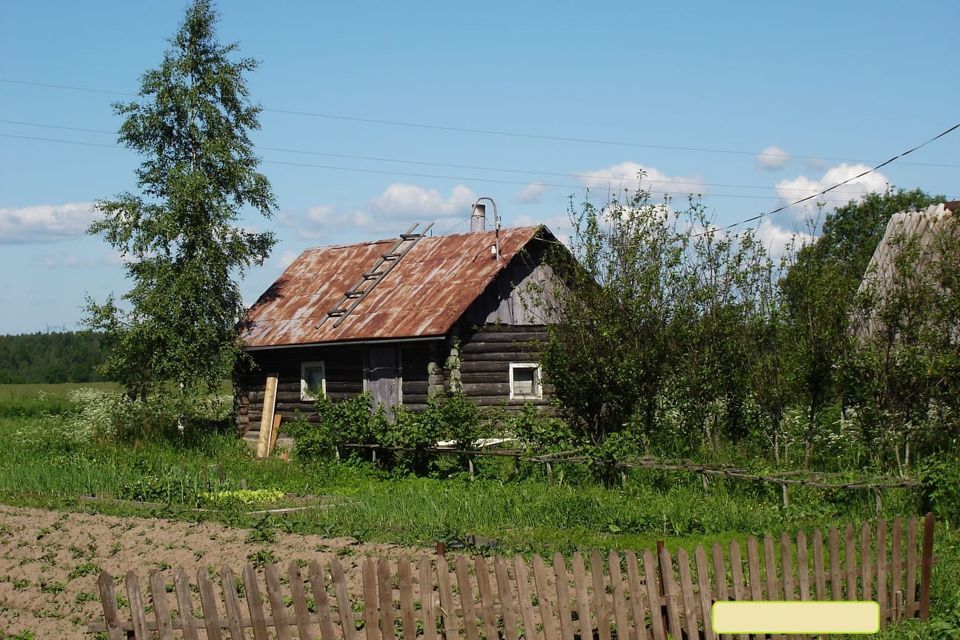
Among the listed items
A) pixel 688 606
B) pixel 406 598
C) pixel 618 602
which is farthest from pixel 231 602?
pixel 688 606

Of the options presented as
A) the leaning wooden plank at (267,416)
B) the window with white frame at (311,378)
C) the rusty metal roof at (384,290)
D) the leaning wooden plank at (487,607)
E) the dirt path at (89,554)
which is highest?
the rusty metal roof at (384,290)

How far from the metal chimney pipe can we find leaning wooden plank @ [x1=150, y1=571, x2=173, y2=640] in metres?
21.3

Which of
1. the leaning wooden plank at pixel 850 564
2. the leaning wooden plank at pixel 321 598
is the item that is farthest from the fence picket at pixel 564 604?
the leaning wooden plank at pixel 850 564

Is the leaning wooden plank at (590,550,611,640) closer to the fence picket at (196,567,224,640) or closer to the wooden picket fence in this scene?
the wooden picket fence

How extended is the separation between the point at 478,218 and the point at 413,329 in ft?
18.8

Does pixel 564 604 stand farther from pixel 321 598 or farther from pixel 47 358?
pixel 47 358

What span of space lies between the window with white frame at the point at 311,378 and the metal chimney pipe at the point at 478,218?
5391 millimetres

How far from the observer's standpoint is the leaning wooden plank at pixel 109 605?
697cm

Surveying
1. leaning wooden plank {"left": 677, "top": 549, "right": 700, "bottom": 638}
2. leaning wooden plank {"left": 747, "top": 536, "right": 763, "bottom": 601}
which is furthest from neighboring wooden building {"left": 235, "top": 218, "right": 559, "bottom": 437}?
leaning wooden plank {"left": 677, "top": 549, "right": 700, "bottom": 638}

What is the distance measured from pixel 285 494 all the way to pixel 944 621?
39.5 feet

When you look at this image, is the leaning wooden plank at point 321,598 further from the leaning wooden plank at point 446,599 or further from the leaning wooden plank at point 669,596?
the leaning wooden plank at point 669,596

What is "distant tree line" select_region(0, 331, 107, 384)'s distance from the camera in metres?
84.9

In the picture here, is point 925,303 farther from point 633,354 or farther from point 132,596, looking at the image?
point 132,596

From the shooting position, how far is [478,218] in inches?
1107
